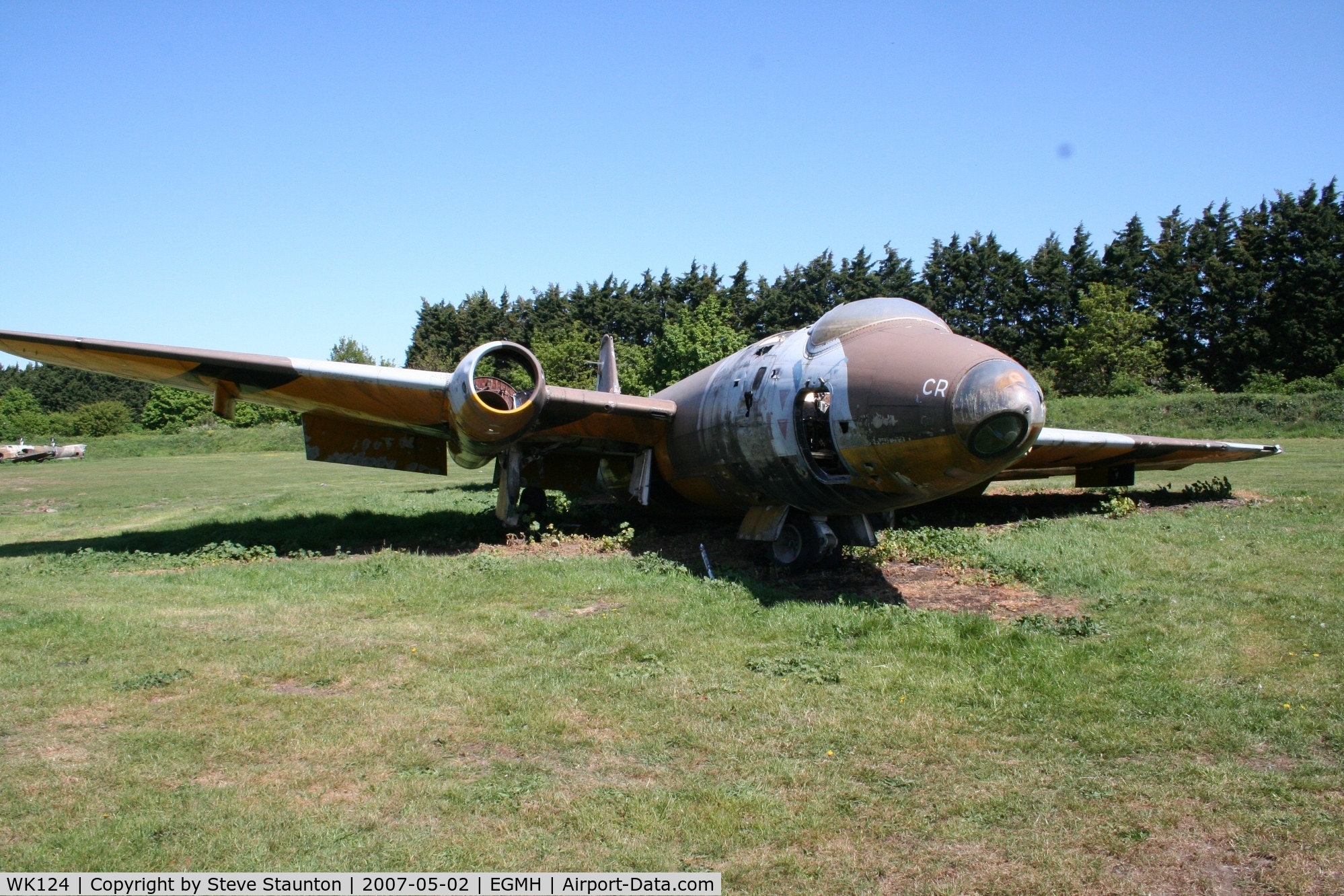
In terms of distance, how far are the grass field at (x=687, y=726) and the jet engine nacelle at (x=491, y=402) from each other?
1767mm

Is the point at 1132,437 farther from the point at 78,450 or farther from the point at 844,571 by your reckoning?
the point at 78,450

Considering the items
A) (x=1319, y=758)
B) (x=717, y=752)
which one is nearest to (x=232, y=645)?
(x=717, y=752)

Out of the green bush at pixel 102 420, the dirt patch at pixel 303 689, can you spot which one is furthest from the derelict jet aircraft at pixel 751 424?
the green bush at pixel 102 420

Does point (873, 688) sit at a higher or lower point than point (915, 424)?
lower

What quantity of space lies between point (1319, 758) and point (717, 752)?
3.31 m

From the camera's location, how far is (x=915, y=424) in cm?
832

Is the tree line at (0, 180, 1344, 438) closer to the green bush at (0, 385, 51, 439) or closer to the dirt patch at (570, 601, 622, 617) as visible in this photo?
the green bush at (0, 385, 51, 439)

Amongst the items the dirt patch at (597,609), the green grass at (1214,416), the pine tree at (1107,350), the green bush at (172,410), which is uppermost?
the pine tree at (1107,350)

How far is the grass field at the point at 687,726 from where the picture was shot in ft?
13.9

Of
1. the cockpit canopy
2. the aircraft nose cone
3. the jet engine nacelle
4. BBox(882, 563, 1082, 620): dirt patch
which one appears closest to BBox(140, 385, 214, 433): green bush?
the jet engine nacelle

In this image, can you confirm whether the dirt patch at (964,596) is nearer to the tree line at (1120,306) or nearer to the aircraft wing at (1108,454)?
the aircraft wing at (1108,454)

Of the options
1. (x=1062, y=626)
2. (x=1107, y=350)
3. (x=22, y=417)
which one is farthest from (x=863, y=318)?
(x=22, y=417)
